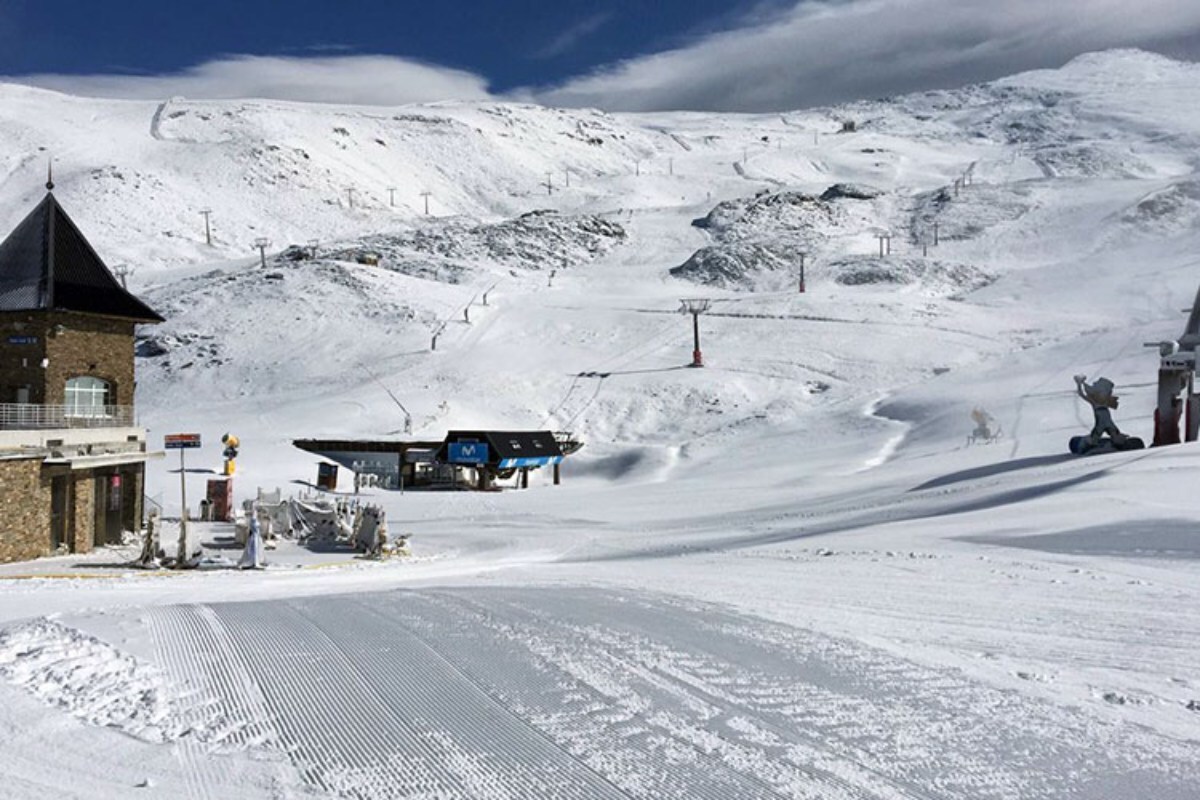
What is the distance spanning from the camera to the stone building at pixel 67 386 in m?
21.3

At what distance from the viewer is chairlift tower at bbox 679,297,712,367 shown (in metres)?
57.2

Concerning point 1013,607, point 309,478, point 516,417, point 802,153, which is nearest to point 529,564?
point 1013,607

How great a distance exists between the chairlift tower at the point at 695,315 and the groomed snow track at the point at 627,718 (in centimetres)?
4805

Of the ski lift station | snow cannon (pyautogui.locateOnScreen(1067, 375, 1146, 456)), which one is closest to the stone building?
the ski lift station

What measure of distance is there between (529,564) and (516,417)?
3300cm

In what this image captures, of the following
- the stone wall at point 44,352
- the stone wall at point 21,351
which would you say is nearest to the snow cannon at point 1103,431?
the stone wall at point 44,352

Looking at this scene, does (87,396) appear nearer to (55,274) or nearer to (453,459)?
(55,274)

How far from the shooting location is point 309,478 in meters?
40.2

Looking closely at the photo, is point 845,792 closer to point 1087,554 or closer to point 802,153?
point 1087,554

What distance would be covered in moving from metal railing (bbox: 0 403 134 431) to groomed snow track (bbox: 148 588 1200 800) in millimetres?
15178

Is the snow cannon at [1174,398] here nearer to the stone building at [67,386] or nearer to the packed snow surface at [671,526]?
the packed snow surface at [671,526]

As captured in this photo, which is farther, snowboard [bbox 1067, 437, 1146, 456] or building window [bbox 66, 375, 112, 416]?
snowboard [bbox 1067, 437, 1146, 456]

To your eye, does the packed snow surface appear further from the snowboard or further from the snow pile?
the snowboard

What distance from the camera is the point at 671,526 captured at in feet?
84.0
